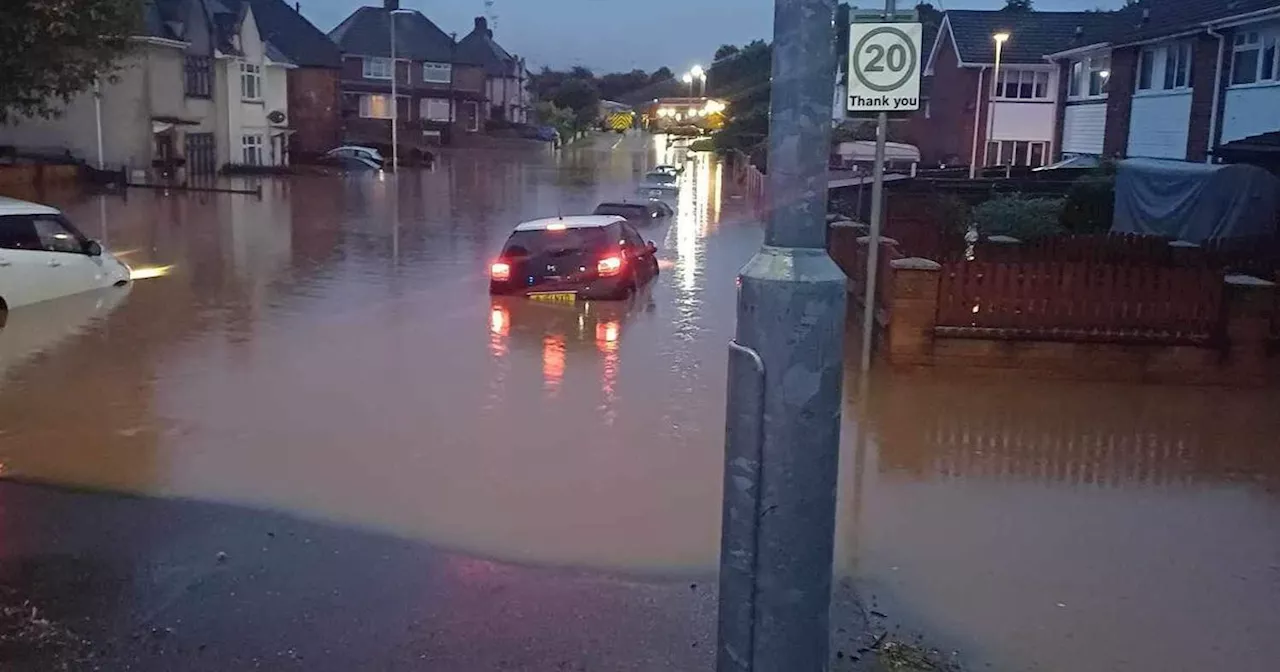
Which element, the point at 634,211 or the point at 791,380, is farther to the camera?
the point at 634,211

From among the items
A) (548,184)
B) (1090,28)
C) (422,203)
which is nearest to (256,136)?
(548,184)

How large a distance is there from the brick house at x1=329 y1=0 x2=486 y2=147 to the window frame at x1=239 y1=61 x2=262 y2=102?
24405 mm

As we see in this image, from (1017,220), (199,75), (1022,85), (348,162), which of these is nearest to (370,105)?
(348,162)

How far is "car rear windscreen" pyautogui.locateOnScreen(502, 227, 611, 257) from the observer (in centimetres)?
1827

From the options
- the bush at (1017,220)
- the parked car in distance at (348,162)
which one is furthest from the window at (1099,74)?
A: the parked car in distance at (348,162)

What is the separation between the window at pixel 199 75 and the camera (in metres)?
49.0

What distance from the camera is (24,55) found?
15461 millimetres

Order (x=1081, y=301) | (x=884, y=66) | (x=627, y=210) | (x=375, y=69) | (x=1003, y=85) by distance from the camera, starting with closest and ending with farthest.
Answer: (x=884, y=66), (x=1081, y=301), (x=627, y=210), (x=1003, y=85), (x=375, y=69)

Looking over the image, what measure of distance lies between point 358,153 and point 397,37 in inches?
1157

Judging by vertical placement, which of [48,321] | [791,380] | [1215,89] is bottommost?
[48,321]

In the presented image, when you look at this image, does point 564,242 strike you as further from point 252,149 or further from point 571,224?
point 252,149

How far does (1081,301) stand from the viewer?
13.1 m

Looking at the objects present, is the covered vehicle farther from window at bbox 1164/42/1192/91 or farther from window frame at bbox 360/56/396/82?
window frame at bbox 360/56/396/82

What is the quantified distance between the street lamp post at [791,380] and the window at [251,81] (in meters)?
54.6
